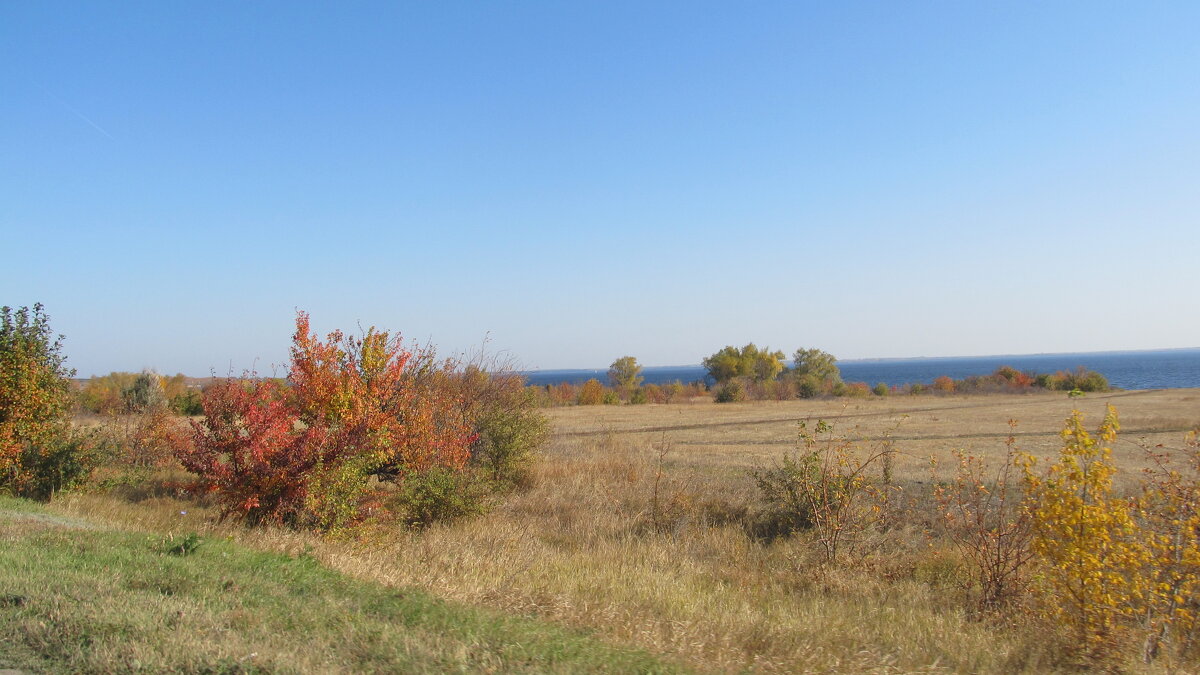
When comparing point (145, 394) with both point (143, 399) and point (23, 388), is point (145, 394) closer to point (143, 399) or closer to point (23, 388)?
point (143, 399)

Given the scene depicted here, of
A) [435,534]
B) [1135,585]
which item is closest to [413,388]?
[435,534]

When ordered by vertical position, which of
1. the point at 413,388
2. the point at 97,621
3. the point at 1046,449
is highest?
the point at 413,388

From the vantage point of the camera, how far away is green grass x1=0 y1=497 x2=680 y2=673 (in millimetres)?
4773

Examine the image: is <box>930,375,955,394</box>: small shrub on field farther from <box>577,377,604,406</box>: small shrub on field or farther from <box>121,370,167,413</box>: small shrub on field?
<box>121,370,167,413</box>: small shrub on field

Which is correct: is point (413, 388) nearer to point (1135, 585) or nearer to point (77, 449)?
point (77, 449)

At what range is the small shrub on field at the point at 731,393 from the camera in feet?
233

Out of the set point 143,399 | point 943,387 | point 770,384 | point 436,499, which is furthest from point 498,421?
point 943,387

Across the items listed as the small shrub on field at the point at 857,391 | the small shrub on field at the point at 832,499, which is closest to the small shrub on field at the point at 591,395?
A: the small shrub on field at the point at 857,391

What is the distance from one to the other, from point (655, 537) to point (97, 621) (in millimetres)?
9140

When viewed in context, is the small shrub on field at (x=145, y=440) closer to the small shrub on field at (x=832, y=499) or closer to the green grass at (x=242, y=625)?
the green grass at (x=242, y=625)

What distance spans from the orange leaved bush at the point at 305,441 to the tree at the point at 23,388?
337 cm

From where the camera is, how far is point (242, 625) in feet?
17.8

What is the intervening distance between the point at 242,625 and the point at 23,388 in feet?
38.5

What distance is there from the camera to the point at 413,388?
1766 centimetres
